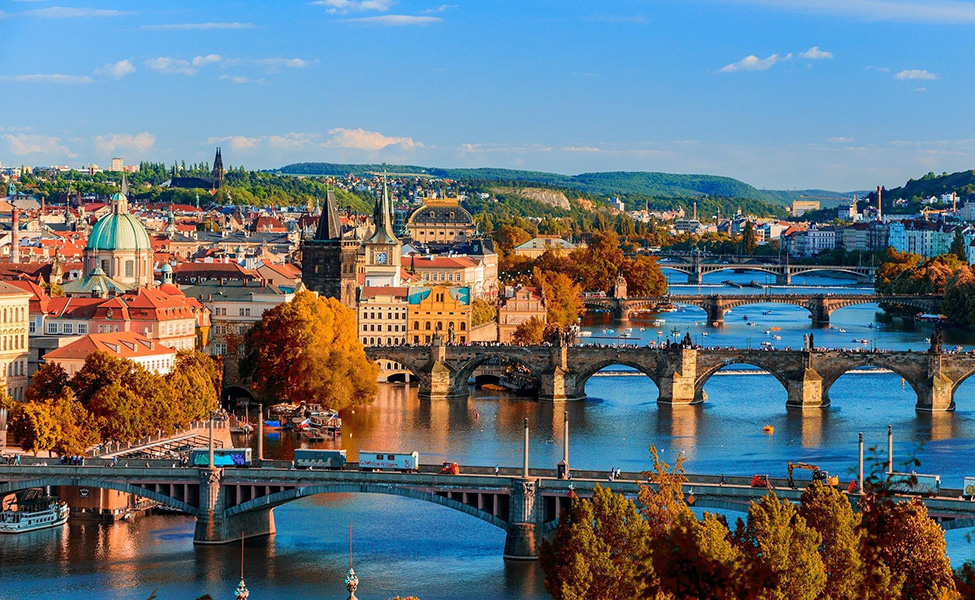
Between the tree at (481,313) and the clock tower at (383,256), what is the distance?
4.18m

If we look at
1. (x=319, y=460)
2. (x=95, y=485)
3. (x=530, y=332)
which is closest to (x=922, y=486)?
(x=319, y=460)

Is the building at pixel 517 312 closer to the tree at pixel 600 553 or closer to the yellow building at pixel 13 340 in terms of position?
the yellow building at pixel 13 340

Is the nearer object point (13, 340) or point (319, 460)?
point (319, 460)

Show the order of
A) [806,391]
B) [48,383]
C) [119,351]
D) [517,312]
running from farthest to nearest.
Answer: [517,312]
[806,391]
[119,351]
[48,383]

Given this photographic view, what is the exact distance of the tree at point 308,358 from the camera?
2867 inches

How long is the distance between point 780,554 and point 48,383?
1260 inches

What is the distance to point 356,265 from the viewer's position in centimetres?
8931

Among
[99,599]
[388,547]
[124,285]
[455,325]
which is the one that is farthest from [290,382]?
[99,599]

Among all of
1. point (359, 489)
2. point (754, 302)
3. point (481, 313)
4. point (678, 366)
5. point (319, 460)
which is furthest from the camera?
point (754, 302)

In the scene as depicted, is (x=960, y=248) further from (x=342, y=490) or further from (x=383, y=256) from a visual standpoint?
(x=342, y=490)

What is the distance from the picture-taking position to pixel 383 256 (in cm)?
10438

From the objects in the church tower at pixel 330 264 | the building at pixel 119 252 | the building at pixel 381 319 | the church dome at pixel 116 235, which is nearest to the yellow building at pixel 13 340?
the building at pixel 119 252

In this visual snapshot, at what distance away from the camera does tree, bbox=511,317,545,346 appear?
A: 311 feet

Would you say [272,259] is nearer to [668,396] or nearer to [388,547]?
[668,396]
